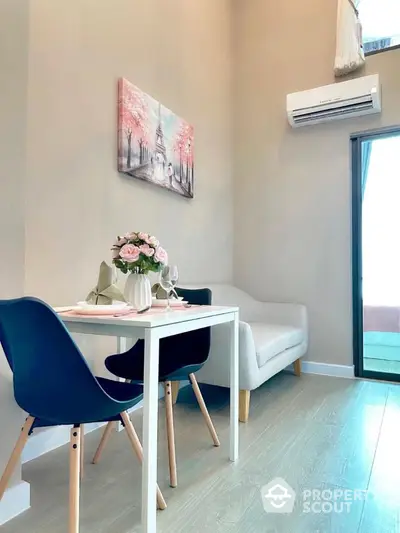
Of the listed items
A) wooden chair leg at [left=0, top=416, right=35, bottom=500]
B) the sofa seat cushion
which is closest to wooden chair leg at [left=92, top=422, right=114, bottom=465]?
wooden chair leg at [left=0, top=416, right=35, bottom=500]

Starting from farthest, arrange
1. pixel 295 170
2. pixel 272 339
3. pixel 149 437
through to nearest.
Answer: pixel 295 170
pixel 272 339
pixel 149 437

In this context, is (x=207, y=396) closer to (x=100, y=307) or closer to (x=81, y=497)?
(x=81, y=497)

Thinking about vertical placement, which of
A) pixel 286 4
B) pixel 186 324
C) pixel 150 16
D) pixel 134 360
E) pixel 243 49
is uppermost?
pixel 286 4

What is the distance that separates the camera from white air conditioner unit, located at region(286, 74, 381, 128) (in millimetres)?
3312

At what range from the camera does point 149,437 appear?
126cm

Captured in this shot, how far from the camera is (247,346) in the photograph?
7.91 feet

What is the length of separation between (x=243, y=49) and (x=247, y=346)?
3.28m

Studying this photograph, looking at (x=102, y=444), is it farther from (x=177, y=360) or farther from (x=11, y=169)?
(x=11, y=169)

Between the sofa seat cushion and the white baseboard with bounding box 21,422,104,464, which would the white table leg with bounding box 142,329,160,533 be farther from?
the sofa seat cushion

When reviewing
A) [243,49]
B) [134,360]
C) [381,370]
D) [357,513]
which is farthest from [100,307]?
[243,49]

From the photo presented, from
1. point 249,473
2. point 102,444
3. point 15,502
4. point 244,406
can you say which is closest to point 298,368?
point 244,406

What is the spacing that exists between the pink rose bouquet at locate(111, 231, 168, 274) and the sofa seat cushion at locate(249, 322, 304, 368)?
1152mm

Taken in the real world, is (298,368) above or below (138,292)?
below

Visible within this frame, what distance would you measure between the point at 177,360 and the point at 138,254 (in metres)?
0.75
